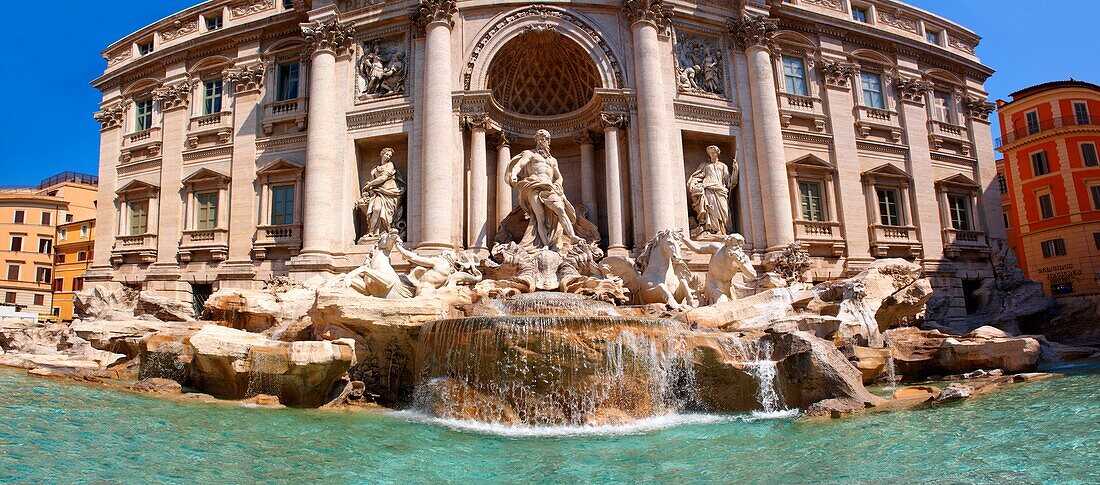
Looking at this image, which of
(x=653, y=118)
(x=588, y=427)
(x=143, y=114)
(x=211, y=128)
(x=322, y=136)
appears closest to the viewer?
(x=588, y=427)

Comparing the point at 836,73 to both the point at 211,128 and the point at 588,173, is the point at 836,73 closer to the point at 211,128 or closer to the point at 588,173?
the point at 588,173

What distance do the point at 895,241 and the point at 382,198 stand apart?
1715cm

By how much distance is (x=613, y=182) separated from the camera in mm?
19562

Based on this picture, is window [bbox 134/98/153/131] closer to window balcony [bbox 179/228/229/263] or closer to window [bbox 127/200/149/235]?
window [bbox 127/200/149/235]

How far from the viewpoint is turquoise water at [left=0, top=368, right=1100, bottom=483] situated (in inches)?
241

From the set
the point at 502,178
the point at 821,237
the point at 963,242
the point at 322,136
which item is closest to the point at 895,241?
the point at 821,237

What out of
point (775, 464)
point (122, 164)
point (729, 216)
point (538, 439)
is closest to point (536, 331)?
point (538, 439)

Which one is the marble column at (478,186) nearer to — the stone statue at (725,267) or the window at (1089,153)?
the stone statue at (725,267)

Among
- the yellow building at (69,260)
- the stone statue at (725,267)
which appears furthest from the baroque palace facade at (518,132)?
the yellow building at (69,260)

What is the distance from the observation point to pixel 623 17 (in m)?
20.7

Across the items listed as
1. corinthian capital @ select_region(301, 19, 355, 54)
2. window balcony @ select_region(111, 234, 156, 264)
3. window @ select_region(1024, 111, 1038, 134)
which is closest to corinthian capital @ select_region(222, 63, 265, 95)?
corinthian capital @ select_region(301, 19, 355, 54)

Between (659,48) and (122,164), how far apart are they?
20.0 m

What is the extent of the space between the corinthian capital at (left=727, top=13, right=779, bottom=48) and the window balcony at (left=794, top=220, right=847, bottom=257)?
6120 millimetres

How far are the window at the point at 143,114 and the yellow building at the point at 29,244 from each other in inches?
1027
